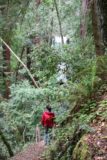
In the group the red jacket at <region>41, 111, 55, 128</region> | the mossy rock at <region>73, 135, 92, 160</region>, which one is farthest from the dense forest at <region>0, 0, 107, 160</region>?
the red jacket at <region>41, 111, 55, 128</region>

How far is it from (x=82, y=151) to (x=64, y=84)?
700cm

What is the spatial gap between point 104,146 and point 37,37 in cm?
1715

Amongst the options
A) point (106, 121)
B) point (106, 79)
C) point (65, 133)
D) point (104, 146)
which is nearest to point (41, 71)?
point (106, 79)

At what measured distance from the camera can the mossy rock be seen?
A: 21.6 feet

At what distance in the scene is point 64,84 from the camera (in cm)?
1362

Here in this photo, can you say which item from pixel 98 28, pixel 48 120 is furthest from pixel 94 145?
pixel 48 120

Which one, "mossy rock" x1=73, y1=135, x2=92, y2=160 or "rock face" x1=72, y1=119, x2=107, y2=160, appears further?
"mossy rock" x1=73, y1=135, x2=92, y2=160

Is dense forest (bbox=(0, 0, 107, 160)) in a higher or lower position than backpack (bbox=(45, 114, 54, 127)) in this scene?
higher

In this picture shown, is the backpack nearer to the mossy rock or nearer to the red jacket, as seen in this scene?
the red jacket

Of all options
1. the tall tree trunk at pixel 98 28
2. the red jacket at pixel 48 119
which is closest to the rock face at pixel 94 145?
the tall tree trunk at pixel 98 28

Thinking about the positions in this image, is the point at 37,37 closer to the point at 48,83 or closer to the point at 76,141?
the point at 48,83

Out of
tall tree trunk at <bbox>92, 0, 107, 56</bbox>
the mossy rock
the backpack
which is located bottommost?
the backpack

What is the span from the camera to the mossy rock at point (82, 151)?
259 inches

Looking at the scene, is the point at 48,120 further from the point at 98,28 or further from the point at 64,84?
the point at 98,28
